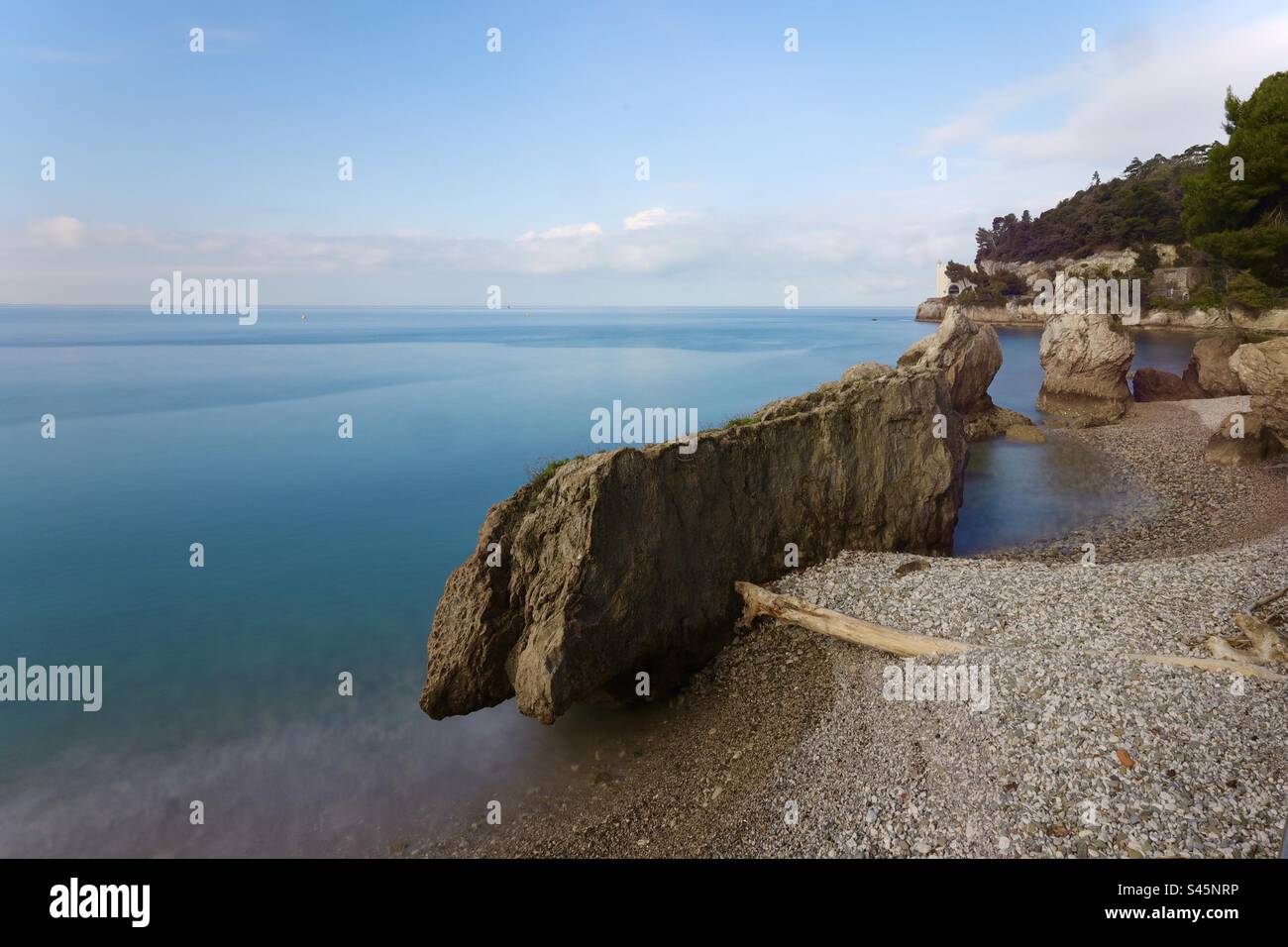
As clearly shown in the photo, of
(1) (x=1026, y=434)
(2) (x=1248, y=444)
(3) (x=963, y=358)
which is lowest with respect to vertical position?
(2) (x=1248, y=444)

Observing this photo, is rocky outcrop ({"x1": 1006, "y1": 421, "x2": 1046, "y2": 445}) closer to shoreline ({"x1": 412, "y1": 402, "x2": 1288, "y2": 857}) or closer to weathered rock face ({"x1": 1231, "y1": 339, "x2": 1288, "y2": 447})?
weathered rock face ({"x1": 1231, "y1": 339, "x2": 1288, "y2": 447})

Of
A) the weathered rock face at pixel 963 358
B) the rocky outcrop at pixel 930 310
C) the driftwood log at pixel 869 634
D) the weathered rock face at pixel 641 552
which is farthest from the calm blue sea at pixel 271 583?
the rocky outcrop at pixel 930 310

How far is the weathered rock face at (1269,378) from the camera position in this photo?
88.7 ft

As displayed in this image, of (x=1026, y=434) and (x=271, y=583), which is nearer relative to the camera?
(x=271, y=583)

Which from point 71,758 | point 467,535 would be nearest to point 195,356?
point 467,535

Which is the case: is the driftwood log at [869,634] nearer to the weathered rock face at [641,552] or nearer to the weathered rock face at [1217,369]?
the weathered rock face at [641,552]

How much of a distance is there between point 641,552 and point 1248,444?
28917 mm

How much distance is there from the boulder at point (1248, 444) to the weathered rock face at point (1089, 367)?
11.3 m

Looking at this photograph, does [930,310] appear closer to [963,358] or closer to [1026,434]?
[963,358]

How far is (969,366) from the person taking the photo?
→ 133 feet

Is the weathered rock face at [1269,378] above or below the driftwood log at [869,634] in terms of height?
above

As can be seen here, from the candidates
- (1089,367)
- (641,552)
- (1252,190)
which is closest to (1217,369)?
(1089,367)

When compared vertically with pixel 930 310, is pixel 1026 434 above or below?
below

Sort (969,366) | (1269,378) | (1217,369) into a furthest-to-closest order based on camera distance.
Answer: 1. (1217,369)
2. (969,366)
3. (1269,378)
